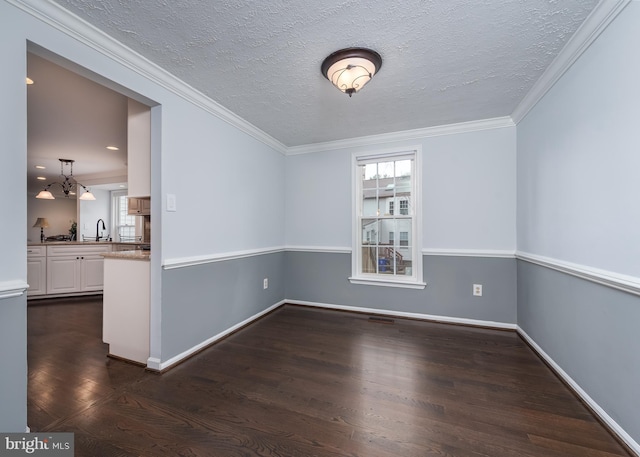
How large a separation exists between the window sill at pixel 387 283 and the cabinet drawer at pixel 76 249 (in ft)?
15.3

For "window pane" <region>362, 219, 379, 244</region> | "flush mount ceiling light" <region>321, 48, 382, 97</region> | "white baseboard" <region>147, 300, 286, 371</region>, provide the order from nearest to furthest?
"flush mount ceiling light" <region>321, 48, 382, 97</region> → "white baseboard" <region>147, 300, 286, 371</region> → "window pane" <region>362, 219, 379, 244</region>

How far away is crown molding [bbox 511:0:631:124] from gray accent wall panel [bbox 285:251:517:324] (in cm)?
169

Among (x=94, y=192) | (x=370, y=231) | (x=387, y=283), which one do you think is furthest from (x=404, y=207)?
(x=94, y=192)

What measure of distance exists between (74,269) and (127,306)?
Result: 11.4ft

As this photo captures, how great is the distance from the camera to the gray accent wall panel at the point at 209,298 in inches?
85.8

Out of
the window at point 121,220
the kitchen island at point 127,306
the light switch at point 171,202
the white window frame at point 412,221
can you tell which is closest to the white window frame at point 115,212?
the window at point 121,220

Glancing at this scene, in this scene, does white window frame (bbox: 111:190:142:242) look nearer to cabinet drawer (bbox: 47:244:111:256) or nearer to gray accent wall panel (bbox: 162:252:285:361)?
cabinet drawer (bbox: 47:244:111:256)

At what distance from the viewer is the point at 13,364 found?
1.31 meters

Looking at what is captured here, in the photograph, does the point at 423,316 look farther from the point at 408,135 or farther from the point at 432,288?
the point at 408,135

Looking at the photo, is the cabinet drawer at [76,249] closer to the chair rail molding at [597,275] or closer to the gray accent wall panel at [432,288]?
the gray accent wall panel at [432,288]

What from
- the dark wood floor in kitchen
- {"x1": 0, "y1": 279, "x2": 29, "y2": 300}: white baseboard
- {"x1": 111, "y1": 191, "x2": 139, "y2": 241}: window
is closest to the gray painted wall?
the dark wood floor in kitchen

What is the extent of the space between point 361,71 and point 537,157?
180 cm

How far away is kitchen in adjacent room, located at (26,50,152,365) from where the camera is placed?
7.34ft

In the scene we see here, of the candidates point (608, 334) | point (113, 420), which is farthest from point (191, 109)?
point (608, 334)
